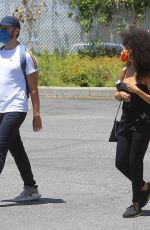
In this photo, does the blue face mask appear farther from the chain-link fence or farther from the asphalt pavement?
the chain-link fence

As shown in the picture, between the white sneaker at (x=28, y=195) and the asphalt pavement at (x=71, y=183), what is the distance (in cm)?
8

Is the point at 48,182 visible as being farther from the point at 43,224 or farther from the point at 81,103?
the point at 81,103

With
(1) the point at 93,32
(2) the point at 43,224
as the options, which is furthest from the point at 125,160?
(1) the point at 93,32

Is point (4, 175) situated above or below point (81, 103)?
above

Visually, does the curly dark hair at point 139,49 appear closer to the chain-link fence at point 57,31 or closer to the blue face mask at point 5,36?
the blue face mask at point 5,36

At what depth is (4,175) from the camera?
944 cm

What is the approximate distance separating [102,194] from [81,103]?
9.64m

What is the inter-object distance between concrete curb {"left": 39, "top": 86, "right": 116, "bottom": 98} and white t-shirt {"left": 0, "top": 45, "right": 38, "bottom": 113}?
1150 centimetres

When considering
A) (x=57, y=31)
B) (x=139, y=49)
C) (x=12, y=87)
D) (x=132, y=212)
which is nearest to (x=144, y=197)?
(x=132, y=212)

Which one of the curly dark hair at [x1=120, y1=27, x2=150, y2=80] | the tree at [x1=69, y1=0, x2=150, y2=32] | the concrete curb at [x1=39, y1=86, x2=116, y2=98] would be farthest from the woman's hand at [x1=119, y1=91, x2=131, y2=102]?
the tree at [x1=69, y1=0, x2=150, y2=32]

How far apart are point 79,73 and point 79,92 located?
144cm

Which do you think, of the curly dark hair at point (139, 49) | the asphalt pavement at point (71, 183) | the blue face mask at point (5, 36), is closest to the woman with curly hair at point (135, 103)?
the curly dark hair at point (139, 49)

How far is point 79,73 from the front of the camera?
20.5 metres

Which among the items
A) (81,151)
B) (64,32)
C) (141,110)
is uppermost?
(141,110)
